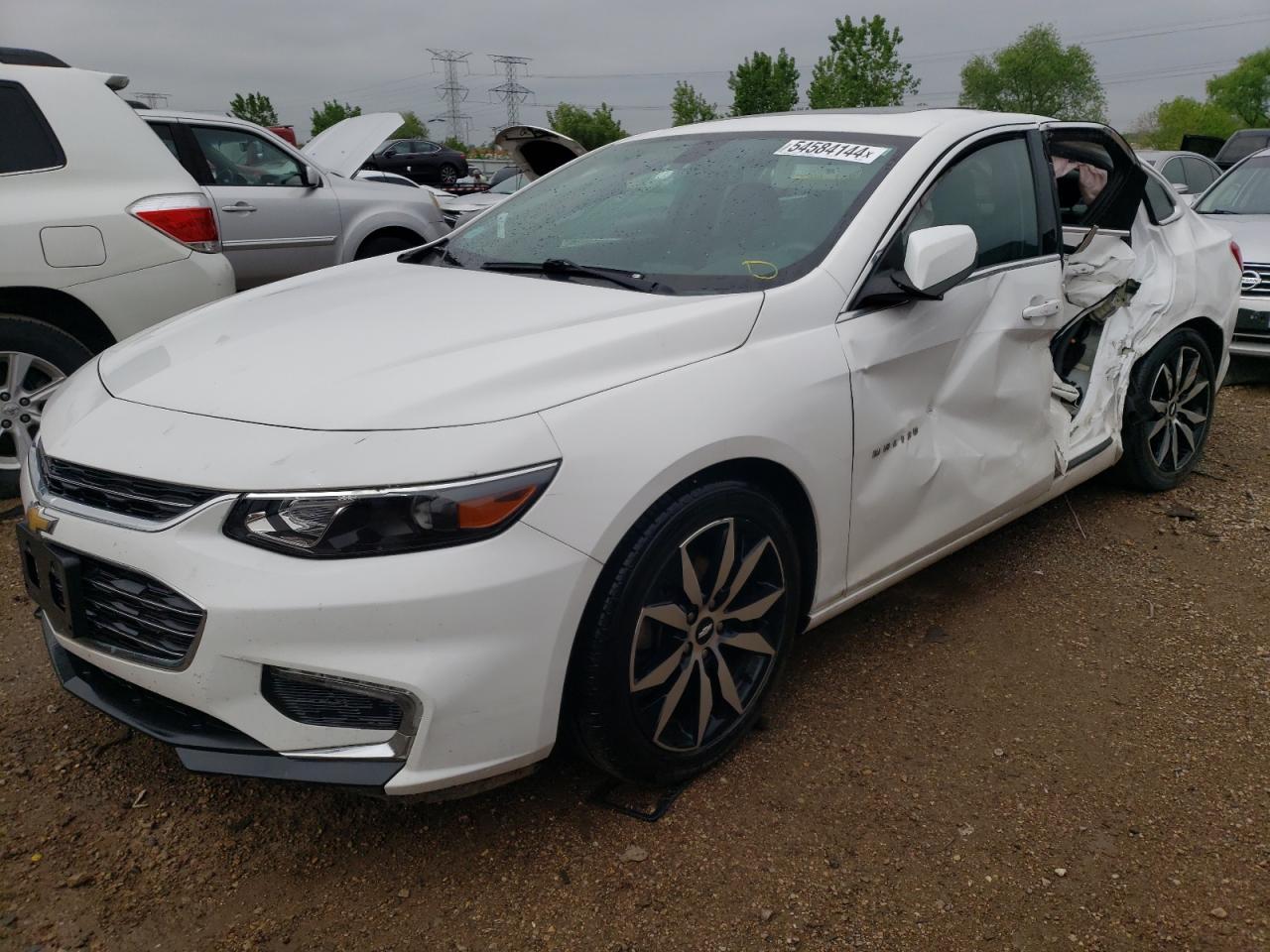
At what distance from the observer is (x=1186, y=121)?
292 feet

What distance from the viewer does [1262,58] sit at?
95.1 meters

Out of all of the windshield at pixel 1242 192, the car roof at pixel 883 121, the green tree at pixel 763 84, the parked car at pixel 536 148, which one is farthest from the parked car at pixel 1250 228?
the green tree at pixel 763 84

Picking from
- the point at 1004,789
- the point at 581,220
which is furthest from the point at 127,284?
the point at 1004,789

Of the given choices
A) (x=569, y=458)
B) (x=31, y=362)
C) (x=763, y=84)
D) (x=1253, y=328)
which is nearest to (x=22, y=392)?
(x=31, y=362)

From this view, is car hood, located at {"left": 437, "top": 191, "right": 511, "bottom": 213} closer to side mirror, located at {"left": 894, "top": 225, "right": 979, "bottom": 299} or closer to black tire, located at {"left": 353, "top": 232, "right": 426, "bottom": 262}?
black tire, located at {"left": 353, "top": 232, "right": 426, "bottom": 262}

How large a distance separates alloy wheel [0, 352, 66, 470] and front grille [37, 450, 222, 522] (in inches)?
87.6

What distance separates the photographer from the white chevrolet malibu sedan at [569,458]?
1907mm

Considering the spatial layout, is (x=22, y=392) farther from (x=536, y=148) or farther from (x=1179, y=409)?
(x=1179, y=409)

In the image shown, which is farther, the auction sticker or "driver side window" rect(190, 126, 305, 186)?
"driver side window" rect(190, 126, 305, 186)

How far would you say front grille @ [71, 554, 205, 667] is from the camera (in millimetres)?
1954

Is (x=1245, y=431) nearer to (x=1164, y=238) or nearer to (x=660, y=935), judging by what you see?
(x=1164, y=238)

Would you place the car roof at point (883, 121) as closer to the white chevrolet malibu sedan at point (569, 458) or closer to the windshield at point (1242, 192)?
the white chevrolet malibu sedan at point (569, 458)

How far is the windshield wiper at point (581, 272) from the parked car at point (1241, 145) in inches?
711

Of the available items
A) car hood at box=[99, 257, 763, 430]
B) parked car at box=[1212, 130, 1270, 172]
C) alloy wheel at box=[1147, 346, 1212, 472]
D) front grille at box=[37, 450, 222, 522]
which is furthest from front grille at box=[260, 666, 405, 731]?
parked car at box=[1212, 130, 1270, 172]
